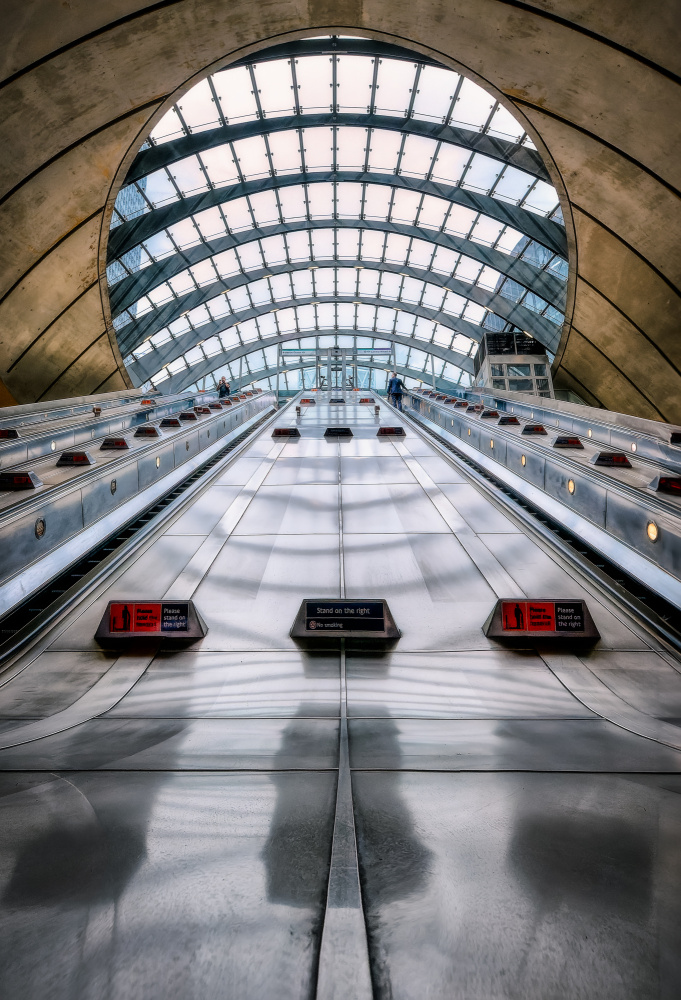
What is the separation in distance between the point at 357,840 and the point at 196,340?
37163 mm

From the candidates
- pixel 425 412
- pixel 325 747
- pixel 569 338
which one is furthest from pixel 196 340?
pixel 325 747

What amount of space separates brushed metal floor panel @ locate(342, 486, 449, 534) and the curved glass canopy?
19068mm

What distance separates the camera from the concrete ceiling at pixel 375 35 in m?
11.1

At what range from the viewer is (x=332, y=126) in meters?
21.3

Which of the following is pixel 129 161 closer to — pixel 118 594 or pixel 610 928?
pixel 118 594

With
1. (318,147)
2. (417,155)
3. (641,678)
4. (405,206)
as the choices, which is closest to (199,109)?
(318,147)

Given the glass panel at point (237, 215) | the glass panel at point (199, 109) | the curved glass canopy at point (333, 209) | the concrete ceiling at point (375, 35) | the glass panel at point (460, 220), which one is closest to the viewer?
the concrete ceiling at point (375, 35)

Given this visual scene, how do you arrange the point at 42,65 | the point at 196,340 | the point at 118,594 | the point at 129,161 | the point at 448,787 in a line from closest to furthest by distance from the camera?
1. the point at 448,787
2. the point at 118,594
3. the point at 42,65
4. the point at 129,161
5. the point at 196,340

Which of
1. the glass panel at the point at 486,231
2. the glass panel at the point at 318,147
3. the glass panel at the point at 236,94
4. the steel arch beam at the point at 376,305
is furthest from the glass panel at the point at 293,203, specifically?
the glass panel at the point at 486,231

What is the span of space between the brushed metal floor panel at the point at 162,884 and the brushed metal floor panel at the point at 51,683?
773 mm

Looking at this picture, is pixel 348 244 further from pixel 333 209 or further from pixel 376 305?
pixel 376 305

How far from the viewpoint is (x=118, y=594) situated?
162 inches

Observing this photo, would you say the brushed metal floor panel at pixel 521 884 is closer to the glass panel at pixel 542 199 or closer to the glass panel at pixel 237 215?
the glass panel at pixel 542 199

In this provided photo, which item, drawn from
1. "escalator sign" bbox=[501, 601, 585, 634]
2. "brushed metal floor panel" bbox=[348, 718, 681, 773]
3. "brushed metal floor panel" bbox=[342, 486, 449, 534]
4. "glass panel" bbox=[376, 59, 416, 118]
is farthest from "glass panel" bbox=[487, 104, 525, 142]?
"brushed metal floor panel" bbox=[348, 718, 681, 773]
